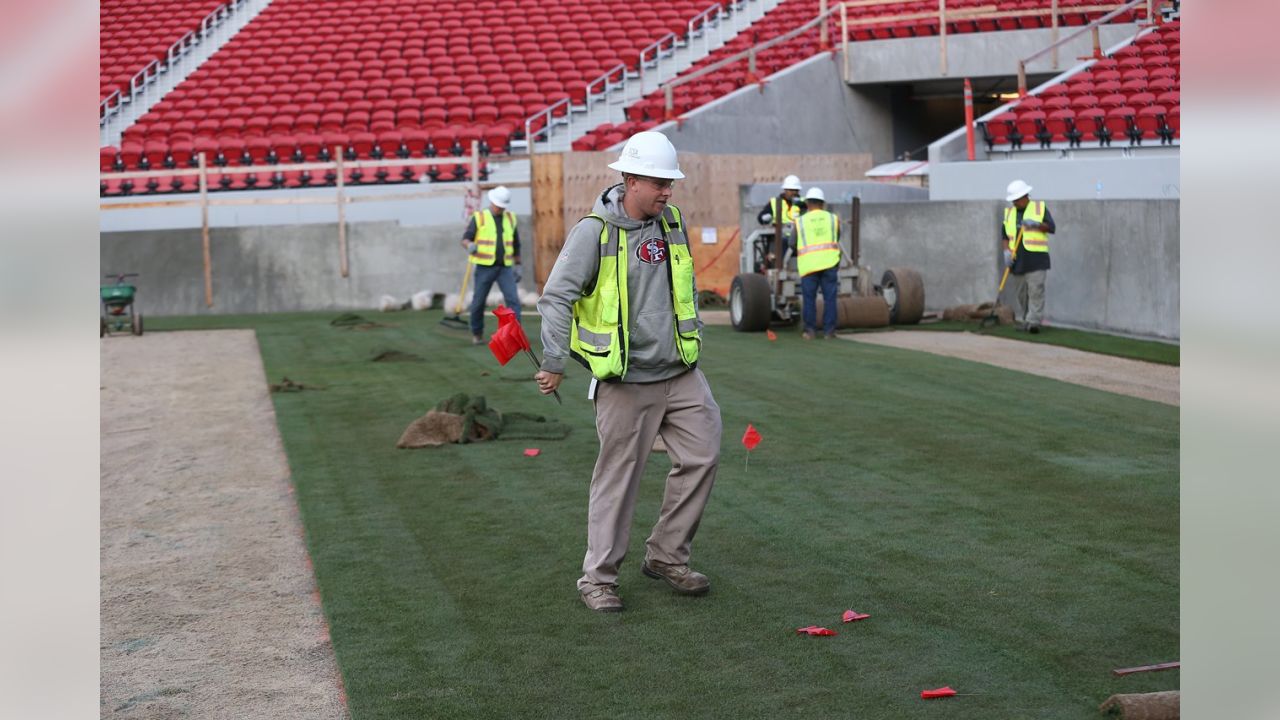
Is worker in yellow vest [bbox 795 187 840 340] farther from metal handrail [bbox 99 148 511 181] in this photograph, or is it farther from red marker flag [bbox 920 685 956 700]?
red marker flag [bbox 920 685 956 700]

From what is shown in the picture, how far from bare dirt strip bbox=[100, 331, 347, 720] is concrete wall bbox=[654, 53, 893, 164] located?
1582 centimetres

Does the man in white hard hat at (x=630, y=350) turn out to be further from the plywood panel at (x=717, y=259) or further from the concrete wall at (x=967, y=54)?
the concrete wall at (x=967, y=54)

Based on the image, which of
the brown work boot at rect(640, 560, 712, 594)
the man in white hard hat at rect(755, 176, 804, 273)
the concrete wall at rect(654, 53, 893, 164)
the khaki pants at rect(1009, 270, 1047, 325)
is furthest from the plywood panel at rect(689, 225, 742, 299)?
the brown work boot at rect(640, 560, 712, 594)

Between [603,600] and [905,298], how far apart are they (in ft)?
41.5

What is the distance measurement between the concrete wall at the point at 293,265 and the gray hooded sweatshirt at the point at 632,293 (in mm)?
18949

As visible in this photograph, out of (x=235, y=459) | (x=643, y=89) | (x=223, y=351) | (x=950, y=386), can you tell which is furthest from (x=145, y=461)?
(x=643, y=89)

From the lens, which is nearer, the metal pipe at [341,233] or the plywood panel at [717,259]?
the plywood panel at [717,259]

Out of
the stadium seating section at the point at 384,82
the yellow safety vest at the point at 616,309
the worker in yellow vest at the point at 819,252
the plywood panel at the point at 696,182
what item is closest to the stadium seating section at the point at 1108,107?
the plywood panel at the point at 696,182

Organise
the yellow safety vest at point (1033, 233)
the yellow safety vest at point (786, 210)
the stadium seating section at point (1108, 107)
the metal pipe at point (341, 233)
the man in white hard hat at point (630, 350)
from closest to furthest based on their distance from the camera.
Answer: the man in white hard hat at point (630, 350), the yellow safety vest at point (1033, 233), the yellow safety vest at point (786, 210), the stadium seating section at point (1108, 107), the metal pipe at point (341, 233)

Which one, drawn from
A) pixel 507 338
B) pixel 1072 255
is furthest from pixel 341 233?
pixel 507 338

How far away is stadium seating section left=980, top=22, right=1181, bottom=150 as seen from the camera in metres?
21.7

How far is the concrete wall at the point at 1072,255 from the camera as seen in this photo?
15.7 meters
